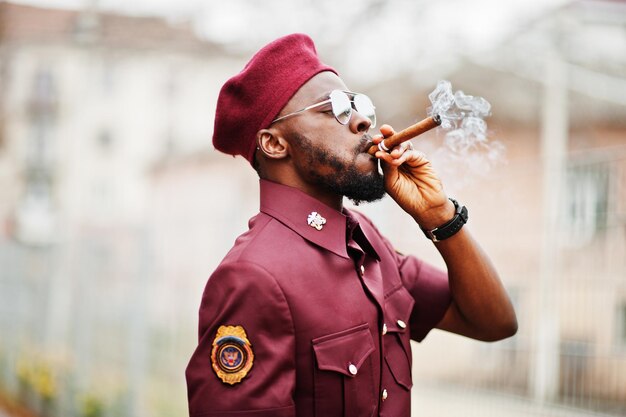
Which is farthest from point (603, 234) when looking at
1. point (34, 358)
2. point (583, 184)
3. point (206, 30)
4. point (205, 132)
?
point (205, 132)

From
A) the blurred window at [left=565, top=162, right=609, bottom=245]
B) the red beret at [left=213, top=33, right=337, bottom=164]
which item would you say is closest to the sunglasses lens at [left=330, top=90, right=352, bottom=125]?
the red beret at [left=213, top=33, right=337, bottom=164]

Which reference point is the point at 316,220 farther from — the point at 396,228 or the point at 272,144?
the point at 396,228

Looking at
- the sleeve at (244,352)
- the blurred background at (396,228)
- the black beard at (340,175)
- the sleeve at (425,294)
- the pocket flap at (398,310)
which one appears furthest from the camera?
the blurred background at (396,228)

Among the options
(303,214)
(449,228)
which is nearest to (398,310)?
(449,228)

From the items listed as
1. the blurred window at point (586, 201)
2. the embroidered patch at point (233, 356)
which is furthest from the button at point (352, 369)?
the blurred window at point (586, 201)

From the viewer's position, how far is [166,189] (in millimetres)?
23766

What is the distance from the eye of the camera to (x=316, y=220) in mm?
2309

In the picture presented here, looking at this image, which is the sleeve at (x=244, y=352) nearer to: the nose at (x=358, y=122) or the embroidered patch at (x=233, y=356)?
the embroidered patch at (x=233, y=356)

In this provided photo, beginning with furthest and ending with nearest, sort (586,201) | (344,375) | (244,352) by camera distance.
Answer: (586,201)
(344,375)
(244,352)

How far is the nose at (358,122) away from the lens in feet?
7.53

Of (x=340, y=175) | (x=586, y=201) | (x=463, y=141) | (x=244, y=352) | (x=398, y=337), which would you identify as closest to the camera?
(x=244, y=352)

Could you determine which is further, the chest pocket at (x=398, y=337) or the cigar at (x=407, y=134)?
the chest pocket at (x=398, y=337)

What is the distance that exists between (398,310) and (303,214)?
441 millimetres

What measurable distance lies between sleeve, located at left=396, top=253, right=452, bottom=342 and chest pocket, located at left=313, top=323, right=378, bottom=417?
1.53 ft
